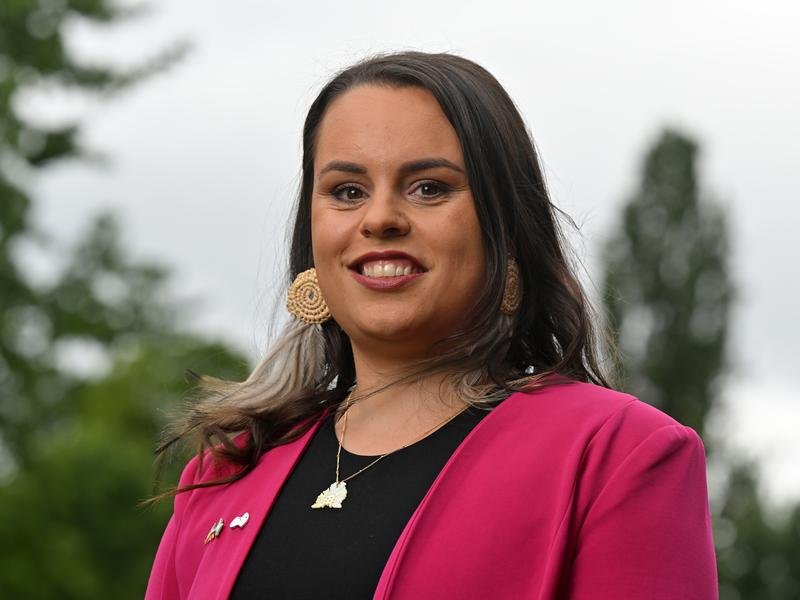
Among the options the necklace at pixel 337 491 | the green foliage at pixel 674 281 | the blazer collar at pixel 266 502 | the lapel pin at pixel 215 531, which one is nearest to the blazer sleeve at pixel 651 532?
the blazer collar at pixel 266 502

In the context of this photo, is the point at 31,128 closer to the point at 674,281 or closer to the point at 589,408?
the point at 589,408

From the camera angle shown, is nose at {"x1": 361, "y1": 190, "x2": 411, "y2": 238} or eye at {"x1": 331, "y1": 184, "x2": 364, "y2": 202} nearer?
nose at {"x1": 361, "y1": 190, "x2": 411, "y2": 238}

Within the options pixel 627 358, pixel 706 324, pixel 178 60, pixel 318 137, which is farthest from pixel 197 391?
pixel 706 324

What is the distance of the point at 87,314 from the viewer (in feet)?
77.0

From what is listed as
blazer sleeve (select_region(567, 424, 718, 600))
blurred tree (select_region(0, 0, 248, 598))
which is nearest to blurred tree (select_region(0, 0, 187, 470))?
blurred tree (select_region(0, 0, 248, 598))

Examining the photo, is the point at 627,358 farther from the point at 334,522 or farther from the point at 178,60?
the point at 178,60

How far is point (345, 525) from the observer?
3709 mm

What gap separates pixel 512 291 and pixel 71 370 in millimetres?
31549

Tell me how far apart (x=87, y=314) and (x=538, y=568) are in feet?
67.4

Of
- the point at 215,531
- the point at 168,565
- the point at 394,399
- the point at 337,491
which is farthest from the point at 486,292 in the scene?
the point at 168,565

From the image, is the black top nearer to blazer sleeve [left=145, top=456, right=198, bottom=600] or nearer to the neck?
the neck

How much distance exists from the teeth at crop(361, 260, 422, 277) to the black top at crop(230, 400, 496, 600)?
33 cm

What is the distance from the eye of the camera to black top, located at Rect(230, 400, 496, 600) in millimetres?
3605

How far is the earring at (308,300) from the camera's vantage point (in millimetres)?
4176
